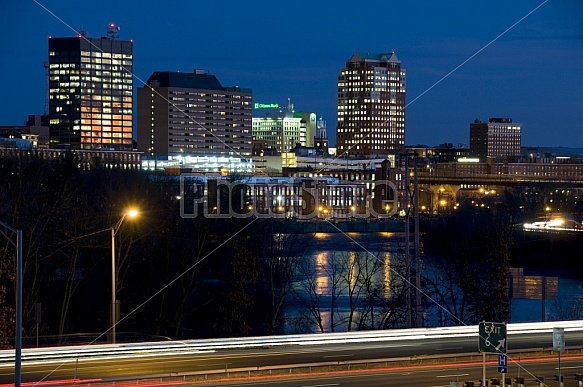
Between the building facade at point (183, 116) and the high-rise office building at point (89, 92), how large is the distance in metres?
5.19

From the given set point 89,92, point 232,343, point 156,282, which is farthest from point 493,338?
point 89,92

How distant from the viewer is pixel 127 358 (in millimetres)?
19906

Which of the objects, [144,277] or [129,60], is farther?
[129,60]

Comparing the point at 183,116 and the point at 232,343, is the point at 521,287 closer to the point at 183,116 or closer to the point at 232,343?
the point at 232,343

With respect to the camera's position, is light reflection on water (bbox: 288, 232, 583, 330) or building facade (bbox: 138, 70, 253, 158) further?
building facade (bbox: 138, 70, 253, 158)

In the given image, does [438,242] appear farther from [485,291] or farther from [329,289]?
[485,291]

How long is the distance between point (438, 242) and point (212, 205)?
15992 millimetres

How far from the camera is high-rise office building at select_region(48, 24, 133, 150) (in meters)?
186

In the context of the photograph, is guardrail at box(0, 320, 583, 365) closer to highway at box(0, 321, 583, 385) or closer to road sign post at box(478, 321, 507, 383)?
highway at box(0, 321, 583, 385)

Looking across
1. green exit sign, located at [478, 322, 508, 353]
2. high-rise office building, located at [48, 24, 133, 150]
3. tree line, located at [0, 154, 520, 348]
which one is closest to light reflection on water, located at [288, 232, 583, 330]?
tree line, located at [0, 154, 520, 348]

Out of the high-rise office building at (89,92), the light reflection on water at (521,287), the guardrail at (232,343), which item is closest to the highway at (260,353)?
the guardrail at (232,343)

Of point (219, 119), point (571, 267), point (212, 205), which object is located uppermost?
point (219, 119)

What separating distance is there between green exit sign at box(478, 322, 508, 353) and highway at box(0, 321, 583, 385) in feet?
11.4

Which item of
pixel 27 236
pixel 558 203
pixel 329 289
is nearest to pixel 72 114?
pixel 558 203
